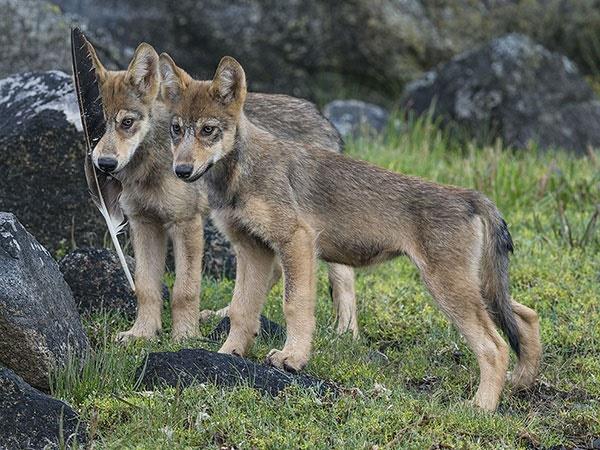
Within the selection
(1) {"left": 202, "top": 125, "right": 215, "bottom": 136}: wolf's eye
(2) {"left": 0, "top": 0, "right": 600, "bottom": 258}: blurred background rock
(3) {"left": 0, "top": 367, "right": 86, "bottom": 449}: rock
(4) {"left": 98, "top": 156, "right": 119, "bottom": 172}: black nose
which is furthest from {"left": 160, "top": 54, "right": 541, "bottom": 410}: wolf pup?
(2) {"left": 0, "top": 0, "right": 600, "bottom": 258}: blurred background rock

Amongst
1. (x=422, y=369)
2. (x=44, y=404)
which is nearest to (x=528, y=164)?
(x=422, y=369)

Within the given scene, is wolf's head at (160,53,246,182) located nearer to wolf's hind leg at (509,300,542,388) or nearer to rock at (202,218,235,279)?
wolf's hind leg at (509,300,542,388)

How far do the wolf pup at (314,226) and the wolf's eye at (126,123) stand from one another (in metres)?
0.36

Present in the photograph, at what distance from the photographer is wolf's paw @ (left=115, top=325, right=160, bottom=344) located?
7781mm

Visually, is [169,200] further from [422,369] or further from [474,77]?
[474,77]

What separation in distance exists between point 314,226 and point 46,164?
2563 millimetres

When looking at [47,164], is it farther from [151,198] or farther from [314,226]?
[314,226]

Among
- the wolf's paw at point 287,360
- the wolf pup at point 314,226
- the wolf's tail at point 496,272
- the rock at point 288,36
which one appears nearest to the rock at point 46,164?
the wolf pup at point 314,226

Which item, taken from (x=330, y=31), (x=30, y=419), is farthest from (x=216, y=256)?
(x=330, y=31)

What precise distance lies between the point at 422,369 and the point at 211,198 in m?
1.74

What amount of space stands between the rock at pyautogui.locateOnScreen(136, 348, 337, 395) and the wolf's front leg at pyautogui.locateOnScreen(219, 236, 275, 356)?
0.70 meters

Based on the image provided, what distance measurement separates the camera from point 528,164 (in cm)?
1195

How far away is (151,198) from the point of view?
8.01 m

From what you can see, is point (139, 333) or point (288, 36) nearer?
point (139, 333)
